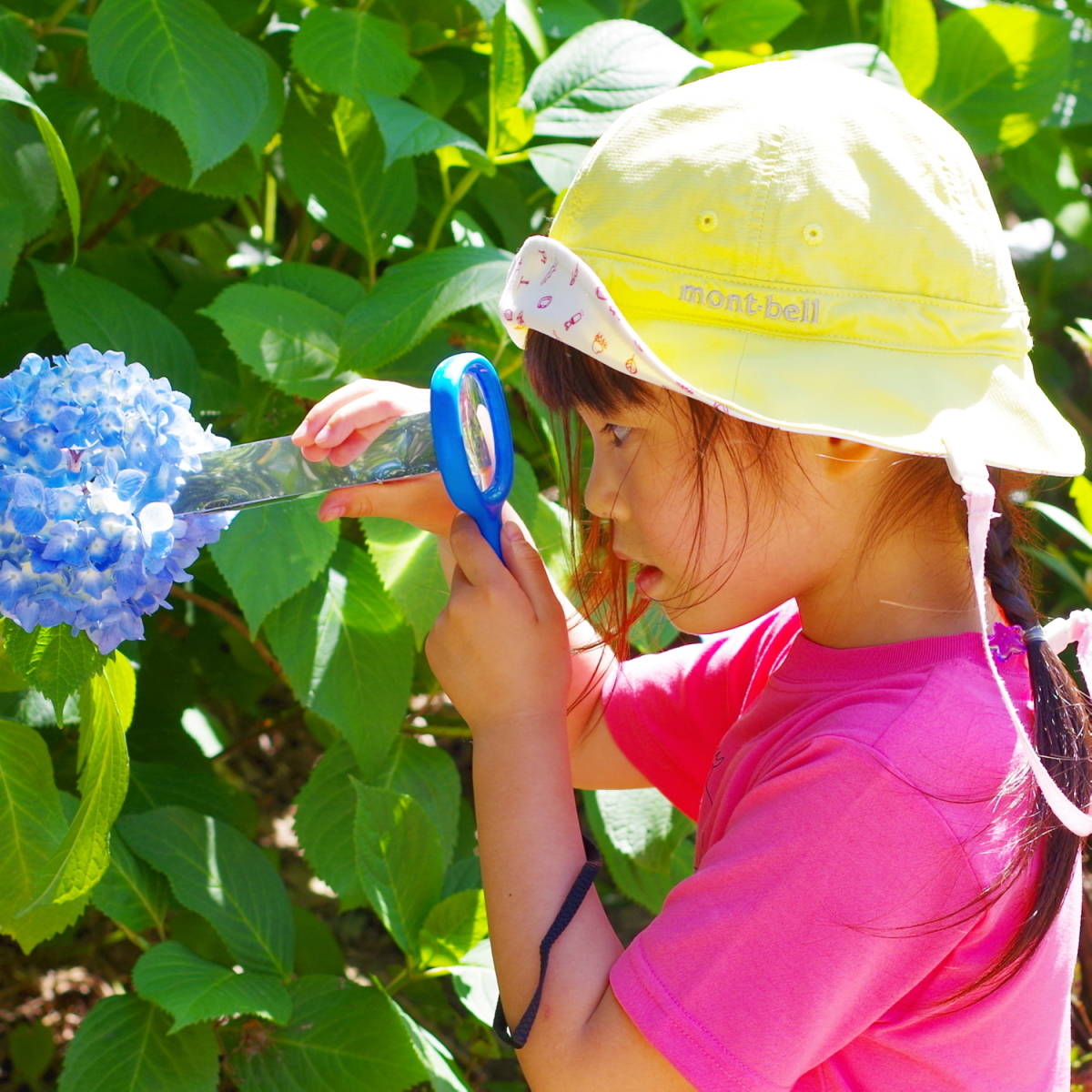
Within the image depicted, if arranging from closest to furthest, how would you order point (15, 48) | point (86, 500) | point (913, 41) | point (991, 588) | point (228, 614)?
point (86, 500)
point (991, 588)
point (15, 48)
point (228, 614)
point (913, 41)

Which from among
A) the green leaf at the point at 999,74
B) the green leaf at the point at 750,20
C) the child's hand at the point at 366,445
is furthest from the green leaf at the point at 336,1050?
the green leaf at the point at 999,74

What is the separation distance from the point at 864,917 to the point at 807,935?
39mm

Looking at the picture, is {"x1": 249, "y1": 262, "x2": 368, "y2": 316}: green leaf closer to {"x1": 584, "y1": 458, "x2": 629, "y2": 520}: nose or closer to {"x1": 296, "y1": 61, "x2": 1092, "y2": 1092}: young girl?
{"x1": 296, "y1": 61, "x2": 1092, "y2": 1092}: young girl

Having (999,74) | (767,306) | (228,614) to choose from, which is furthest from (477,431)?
(999,74)

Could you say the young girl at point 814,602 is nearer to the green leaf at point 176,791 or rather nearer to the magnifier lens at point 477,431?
the magnifier lens at point 477,431

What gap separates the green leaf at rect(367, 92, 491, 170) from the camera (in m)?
1.24

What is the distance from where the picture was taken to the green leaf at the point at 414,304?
125 cm

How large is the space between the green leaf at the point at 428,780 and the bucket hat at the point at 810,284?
2.15 feet

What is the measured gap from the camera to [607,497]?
3.11ft

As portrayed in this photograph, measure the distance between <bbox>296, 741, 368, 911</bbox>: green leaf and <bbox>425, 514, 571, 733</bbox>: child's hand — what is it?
397mm

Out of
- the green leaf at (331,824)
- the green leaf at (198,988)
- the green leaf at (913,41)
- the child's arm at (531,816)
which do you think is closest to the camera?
the child's arm at (531,816)

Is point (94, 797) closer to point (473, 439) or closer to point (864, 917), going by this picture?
point (473, 439)

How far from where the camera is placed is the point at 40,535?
781mm

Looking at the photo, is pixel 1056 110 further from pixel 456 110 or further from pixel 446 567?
pixel 446 567
